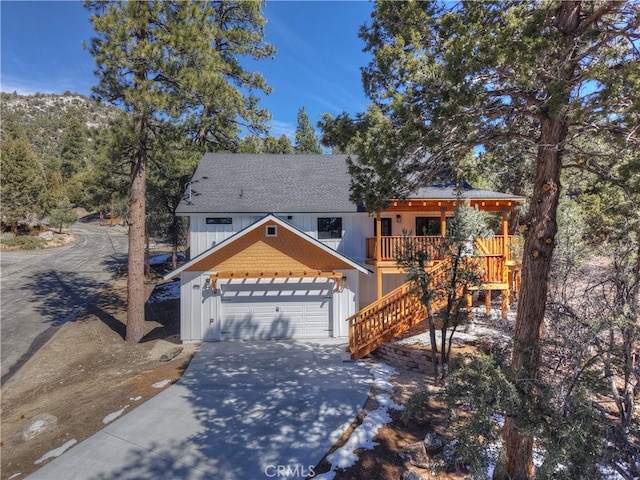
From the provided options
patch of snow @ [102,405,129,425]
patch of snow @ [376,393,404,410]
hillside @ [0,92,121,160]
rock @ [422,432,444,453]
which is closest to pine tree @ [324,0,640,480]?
rock @ [422,432,444,453]

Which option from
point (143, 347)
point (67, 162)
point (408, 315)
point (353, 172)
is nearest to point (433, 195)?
point (408, 315)

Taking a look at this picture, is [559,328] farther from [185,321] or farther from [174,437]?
[185,321]

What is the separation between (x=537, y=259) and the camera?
5.25 m

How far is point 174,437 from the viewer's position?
648 centimetres

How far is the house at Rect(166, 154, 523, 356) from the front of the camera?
12508 millimetres

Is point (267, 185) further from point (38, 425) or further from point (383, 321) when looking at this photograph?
point (38, 425)

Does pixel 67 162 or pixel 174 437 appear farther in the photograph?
pixel 67 162

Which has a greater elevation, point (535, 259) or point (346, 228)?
point (346, 228)

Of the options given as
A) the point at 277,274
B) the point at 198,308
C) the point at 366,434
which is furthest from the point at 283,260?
the point at 366,434

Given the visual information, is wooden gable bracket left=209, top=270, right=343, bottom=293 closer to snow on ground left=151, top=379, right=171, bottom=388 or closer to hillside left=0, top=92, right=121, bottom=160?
snow on ground left=151, top=379, right=171, bottom=388

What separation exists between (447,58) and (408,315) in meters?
7.55

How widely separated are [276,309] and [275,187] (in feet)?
17.9

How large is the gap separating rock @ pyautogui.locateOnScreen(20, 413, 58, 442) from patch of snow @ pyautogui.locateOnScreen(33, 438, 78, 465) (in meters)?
1.06

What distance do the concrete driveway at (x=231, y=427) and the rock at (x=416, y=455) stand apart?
130 cm
